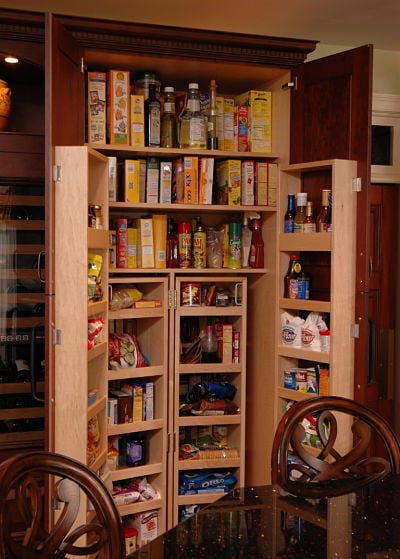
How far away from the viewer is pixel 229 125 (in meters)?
3.62

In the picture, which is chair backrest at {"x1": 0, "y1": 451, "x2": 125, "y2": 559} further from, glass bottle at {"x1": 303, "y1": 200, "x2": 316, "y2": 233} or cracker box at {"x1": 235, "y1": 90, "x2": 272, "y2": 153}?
cracker box at {"x1": 235, "y1": 90, "x2": 272, "y2": 153}

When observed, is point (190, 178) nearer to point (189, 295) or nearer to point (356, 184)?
point (189, 295)

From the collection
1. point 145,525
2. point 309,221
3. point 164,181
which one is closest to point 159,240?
point 164,181

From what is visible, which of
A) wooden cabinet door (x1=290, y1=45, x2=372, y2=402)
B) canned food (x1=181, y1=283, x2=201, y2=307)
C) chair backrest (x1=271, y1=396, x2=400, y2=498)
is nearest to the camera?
chair backrest (x1=271, y1=396, x2=400, y2=498)

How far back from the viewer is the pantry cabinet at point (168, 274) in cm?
279

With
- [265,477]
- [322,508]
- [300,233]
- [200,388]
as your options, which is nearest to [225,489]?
[265,477]

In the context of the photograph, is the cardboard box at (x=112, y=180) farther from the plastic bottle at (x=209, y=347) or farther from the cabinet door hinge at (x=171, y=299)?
the plastic bottle at (x=209, y=347)

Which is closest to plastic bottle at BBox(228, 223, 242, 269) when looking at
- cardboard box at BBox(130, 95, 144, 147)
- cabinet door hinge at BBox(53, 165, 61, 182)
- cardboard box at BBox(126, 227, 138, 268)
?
cardboard box at BBox(126, 227, 138, 268)

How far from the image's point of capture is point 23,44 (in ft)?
10.1

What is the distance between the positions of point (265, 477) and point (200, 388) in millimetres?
582

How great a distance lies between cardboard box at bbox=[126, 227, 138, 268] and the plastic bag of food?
0.42ft

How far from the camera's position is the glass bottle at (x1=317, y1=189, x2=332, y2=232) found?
10.8ft

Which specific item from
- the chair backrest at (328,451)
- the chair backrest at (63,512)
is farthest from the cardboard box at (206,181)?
the chair backrest at (63,512)

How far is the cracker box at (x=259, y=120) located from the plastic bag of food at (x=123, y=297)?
94cm
